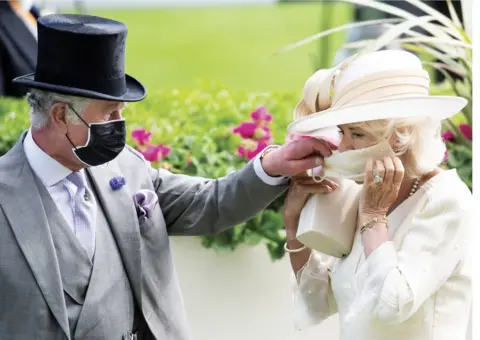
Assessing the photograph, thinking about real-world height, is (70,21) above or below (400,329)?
above

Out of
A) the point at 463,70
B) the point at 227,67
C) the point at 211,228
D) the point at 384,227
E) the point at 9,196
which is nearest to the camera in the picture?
the point at 384,227

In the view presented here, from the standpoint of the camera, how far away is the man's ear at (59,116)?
9.98 ft

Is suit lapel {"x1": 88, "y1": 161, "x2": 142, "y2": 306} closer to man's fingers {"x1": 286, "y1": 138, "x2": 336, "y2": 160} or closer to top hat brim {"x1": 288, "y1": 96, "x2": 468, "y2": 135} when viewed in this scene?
man's fingers {"x1": 286, "y1": 138, "x2": 336, "y2": 160}

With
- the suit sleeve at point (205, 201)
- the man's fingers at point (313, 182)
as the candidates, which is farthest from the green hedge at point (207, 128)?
the man's fingers at point (313, 182)

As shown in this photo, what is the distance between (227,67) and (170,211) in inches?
524

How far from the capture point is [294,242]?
319 centimetres

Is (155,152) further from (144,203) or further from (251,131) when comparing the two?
(144,203)

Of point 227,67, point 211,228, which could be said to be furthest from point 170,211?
point 227,67

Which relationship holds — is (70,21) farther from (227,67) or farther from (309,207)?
(227,67)

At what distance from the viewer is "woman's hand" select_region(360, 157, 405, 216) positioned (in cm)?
276

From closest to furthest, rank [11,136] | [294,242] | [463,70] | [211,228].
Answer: [294,242]
[211,228]
[463,70]
[11,136]

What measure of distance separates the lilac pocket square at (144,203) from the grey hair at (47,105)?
34 centimetres

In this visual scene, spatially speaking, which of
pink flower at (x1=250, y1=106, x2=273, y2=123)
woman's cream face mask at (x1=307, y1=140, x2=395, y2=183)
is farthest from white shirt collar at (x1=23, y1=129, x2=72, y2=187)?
pink flower at (x1=250, y1=106, x2=273, y2=123)

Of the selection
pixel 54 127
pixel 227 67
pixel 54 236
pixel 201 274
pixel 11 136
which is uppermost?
pixel 54 127
